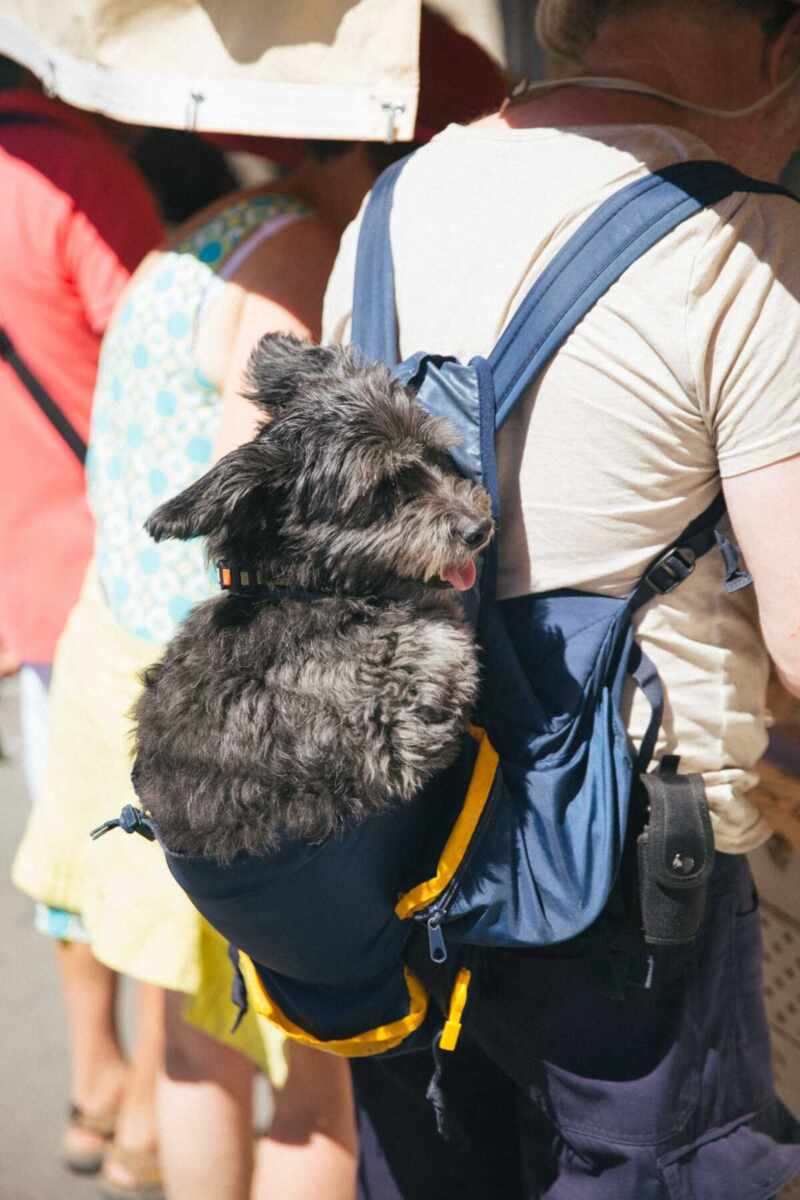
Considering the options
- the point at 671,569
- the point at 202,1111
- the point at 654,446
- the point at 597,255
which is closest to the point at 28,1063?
the point at 202,1111

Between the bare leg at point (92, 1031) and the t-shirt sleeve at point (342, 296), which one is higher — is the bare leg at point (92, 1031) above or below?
below

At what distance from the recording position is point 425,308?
1776 mm

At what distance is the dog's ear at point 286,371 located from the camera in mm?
1677

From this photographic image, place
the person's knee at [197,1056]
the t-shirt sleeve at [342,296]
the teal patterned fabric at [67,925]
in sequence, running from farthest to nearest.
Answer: the teal patterned fabric at [67,925], the person's knee at [197,1056], the t-shirt sleeve at [342,296]

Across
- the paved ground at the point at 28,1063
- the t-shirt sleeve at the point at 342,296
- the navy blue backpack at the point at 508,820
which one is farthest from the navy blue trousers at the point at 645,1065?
the paved ground at the point at 28,1063

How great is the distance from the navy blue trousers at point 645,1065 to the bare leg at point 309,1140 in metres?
0.64

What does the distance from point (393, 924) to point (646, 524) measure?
672 millimetres

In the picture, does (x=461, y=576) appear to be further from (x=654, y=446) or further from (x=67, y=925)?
(x=67, y=925)

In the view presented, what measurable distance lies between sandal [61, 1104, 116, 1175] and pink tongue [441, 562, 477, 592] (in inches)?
101

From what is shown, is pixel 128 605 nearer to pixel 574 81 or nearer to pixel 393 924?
pixel 393 924

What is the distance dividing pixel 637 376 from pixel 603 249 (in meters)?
0.17

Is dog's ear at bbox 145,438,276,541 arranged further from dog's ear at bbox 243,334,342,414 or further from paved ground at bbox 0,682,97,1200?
paved ground at bbox 0,682,97,1200

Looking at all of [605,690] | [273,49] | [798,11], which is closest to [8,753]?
[273,49]

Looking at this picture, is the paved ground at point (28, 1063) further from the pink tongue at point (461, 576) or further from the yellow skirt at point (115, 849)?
the pink tongue at point (461, 576)
